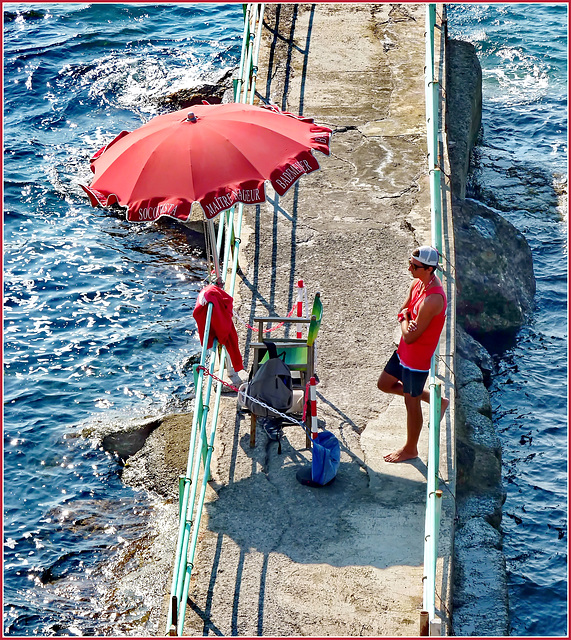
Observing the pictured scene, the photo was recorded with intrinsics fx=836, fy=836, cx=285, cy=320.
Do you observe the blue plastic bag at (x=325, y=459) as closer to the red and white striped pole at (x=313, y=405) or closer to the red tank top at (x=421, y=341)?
the red and white striped pole at (x=313, y=405)

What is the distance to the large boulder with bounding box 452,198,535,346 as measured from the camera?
10.9m

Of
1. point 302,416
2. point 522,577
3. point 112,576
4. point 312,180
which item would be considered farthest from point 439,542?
point 312,180

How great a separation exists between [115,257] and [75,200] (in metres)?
1.87

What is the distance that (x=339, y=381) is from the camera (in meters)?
7.26

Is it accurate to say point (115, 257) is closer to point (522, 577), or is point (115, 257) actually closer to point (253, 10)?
point (253, 10)

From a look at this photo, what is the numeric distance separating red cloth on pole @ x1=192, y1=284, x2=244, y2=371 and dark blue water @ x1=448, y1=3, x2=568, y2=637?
368 centimetres

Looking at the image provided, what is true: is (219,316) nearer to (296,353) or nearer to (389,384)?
(296,353)

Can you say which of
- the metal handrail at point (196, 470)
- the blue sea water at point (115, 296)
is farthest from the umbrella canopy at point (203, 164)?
the blue sea water at point (115, 296)

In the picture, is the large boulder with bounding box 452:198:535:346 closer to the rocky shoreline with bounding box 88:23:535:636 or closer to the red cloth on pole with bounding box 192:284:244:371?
the rocky shoreline with bounding box 88:23:535:636

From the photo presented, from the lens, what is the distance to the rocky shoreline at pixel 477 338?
626 centimetres

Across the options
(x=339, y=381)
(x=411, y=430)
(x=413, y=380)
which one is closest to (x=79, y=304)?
(x=339, y=381)

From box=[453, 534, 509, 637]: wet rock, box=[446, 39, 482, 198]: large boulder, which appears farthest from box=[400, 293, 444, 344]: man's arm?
box=[446, 39, 482, 198]: large boulder

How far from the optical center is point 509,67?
18.2 metres

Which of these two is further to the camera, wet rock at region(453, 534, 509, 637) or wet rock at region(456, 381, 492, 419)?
wet rock at region(456, 381, 492, 419)
